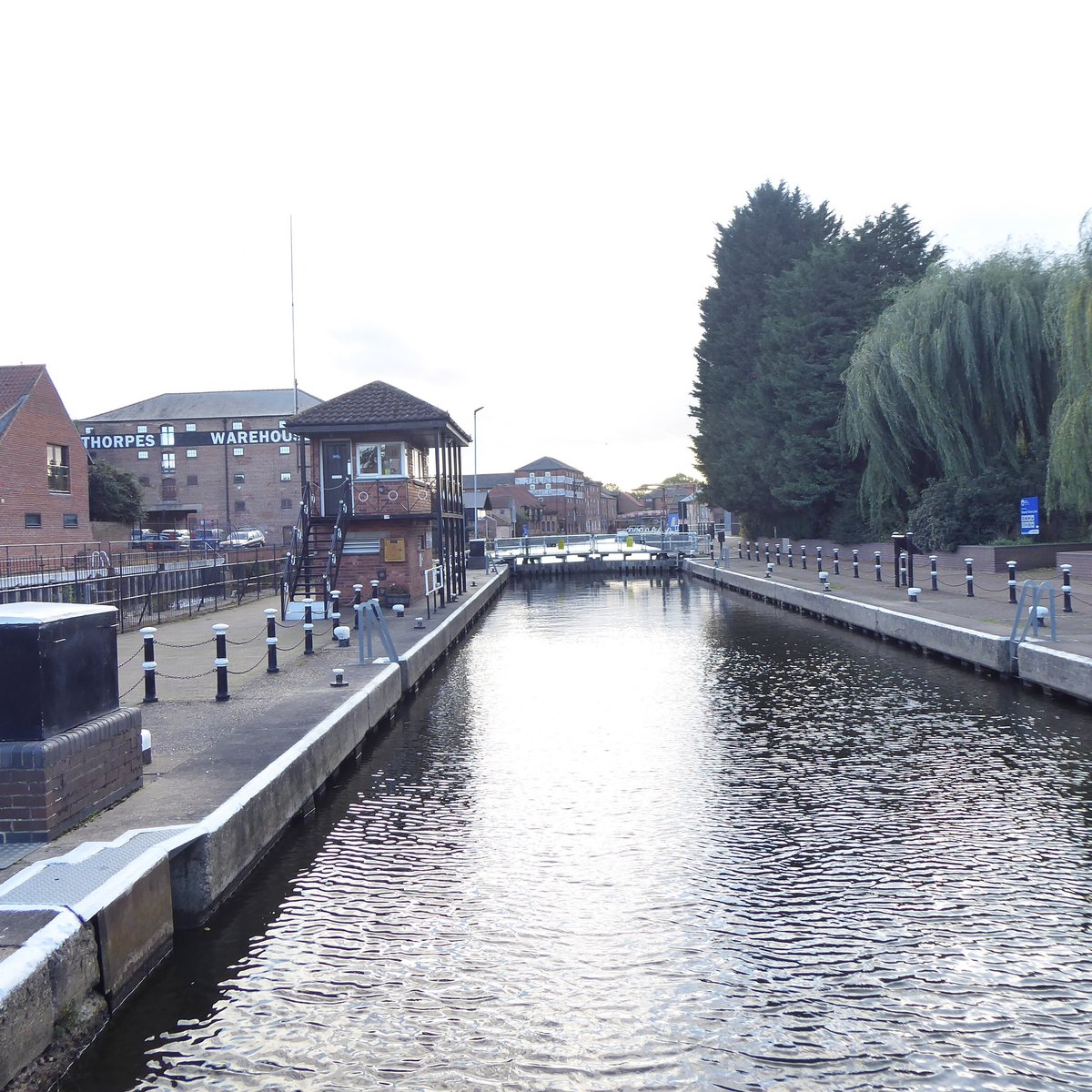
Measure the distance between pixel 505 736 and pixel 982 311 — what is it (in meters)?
24.4

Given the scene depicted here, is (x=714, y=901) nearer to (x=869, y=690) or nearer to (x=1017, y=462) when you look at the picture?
(x=869, y=690)

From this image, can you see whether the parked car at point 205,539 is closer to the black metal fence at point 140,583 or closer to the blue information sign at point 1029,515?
the black metal fence at point 140,583

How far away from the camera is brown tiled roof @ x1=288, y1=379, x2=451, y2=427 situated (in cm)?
2494

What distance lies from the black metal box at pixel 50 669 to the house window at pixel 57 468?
131ft

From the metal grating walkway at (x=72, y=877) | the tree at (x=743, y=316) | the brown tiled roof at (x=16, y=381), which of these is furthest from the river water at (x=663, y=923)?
the tree at (x=743, y=316)

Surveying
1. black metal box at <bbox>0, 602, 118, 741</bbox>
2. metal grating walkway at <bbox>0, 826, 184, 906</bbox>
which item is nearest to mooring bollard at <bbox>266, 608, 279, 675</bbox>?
black metal box at <bbox>0, 602, 118, 741</bbox>

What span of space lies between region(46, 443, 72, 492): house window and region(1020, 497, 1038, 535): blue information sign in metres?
37.5

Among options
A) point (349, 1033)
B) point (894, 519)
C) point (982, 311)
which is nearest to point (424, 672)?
point (349, 1033)

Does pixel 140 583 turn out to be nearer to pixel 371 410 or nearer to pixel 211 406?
pixel 371 410

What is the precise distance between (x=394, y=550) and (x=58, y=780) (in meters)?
18.8

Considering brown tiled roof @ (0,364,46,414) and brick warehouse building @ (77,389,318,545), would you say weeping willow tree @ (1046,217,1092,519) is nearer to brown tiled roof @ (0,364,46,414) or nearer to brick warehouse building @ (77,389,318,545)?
brown tiled roof @ (0,364,46,414)

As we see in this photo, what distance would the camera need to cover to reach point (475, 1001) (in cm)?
568

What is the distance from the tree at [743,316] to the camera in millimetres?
50750

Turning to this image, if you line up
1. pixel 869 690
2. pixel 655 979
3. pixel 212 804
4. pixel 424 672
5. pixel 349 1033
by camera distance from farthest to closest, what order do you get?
pixel 424 672 → pixel 869 690 → pixel 212 804 → pixel 655 979 → pixel 349 1033
